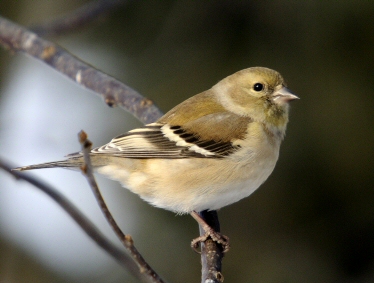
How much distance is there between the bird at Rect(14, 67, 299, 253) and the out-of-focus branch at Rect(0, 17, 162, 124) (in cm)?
48

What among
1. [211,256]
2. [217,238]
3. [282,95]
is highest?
[282,95]

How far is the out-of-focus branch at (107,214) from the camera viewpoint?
1.58 m

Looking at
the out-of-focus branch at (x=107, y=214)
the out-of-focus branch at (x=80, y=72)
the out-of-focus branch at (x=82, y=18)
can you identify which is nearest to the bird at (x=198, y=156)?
the out-of-focus branch at (x=80, y=72)

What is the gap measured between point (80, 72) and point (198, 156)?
1.57m

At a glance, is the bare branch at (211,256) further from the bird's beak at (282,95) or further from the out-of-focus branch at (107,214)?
the bird's beak at (282,95)

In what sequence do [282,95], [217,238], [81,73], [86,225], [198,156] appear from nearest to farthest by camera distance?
[86,225] < [217,238] < [198,156] < [282,95] < [81,73]

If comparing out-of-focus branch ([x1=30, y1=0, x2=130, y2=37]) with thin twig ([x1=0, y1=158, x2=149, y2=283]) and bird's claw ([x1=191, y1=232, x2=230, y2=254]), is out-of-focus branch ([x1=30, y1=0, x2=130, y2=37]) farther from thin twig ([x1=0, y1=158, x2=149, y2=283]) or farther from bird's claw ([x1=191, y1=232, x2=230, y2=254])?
thin twig ([x1=0, y1=158, x2=149, y2=283])

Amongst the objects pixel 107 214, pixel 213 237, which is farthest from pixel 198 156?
pixel 107 214

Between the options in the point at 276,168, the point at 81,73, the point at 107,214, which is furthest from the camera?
the point at 276,168

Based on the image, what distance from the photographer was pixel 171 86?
20.0 feet

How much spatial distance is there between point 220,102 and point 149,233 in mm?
2512

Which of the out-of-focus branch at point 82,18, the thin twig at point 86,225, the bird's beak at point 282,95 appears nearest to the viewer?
the thin twig at point 86,225

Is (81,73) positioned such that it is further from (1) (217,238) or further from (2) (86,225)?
(2) (86,225)

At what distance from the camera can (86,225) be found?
157cm
